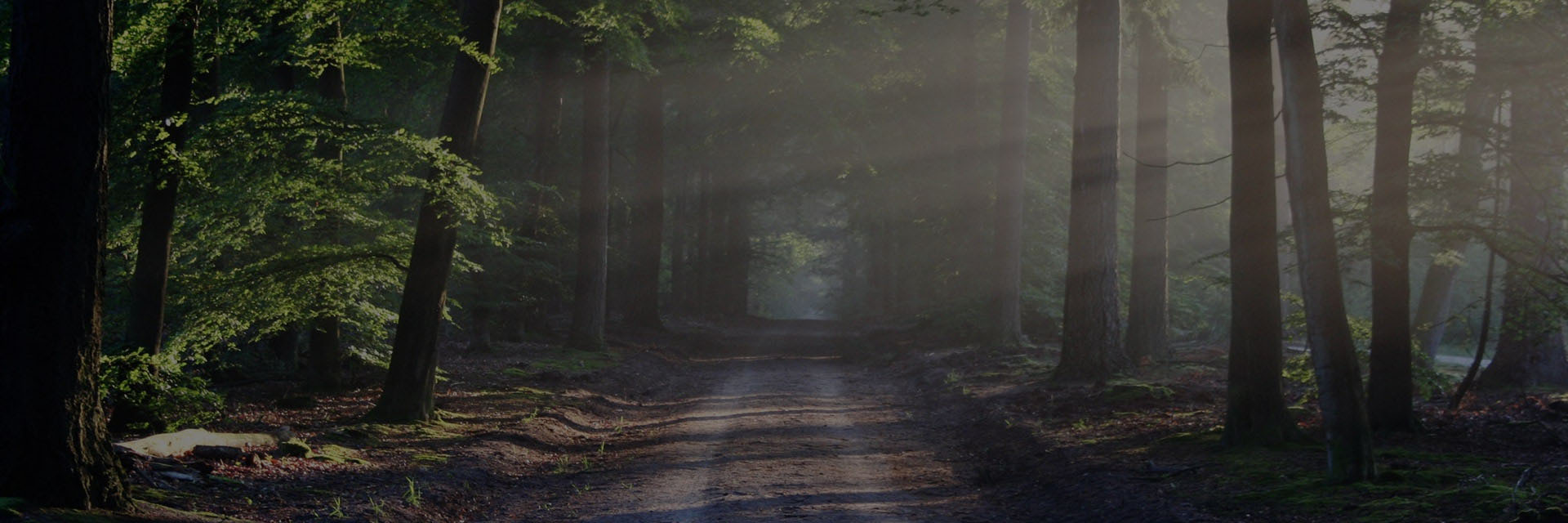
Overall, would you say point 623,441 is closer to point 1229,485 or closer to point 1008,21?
point 1229,485

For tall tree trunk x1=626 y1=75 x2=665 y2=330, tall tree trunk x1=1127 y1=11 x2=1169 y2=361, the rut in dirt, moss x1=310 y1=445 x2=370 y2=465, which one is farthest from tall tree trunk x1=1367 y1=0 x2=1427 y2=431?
tall tree trunk x1=626 y1=75 x2=665 y2=330

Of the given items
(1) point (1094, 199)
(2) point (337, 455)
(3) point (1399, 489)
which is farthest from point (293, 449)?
(1) point (1094, 199)

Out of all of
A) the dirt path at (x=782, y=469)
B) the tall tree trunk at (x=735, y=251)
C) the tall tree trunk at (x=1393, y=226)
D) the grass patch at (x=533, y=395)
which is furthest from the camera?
the tall tree trunk at (x=735, y=251)

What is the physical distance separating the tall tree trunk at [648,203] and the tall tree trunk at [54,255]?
1000 inches

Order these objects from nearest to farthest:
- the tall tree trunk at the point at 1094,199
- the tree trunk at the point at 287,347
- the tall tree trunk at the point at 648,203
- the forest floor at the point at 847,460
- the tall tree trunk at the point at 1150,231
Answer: the forest floor at the point at 847,460
the tall tree trunk at the point at 1094,199
the tree trunk at the point at 287,347
the tall tree trunk at the point at 1150,231
the tall tree trunk at the point at 648,203

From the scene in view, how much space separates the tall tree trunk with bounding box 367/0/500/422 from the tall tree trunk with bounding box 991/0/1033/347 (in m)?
13.9

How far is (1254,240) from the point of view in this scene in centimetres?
1066

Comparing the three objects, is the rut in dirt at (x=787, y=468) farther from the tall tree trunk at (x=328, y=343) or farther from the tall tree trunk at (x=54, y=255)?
the tall tree trunk at (x=328, y=343)

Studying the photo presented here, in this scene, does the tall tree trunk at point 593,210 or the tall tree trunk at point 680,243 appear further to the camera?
the tall tree trunk at point 680,243

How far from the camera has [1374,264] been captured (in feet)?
36.9

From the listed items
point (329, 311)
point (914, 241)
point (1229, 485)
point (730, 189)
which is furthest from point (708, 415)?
point (730, 189)

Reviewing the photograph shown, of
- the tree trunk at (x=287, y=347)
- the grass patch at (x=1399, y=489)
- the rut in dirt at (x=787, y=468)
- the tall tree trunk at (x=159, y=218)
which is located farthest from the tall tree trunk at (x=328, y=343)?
the grass patch at (x=1399, y=489)

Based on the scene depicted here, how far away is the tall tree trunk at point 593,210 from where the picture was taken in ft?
80.6

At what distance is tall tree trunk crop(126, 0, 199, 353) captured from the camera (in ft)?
36.4
